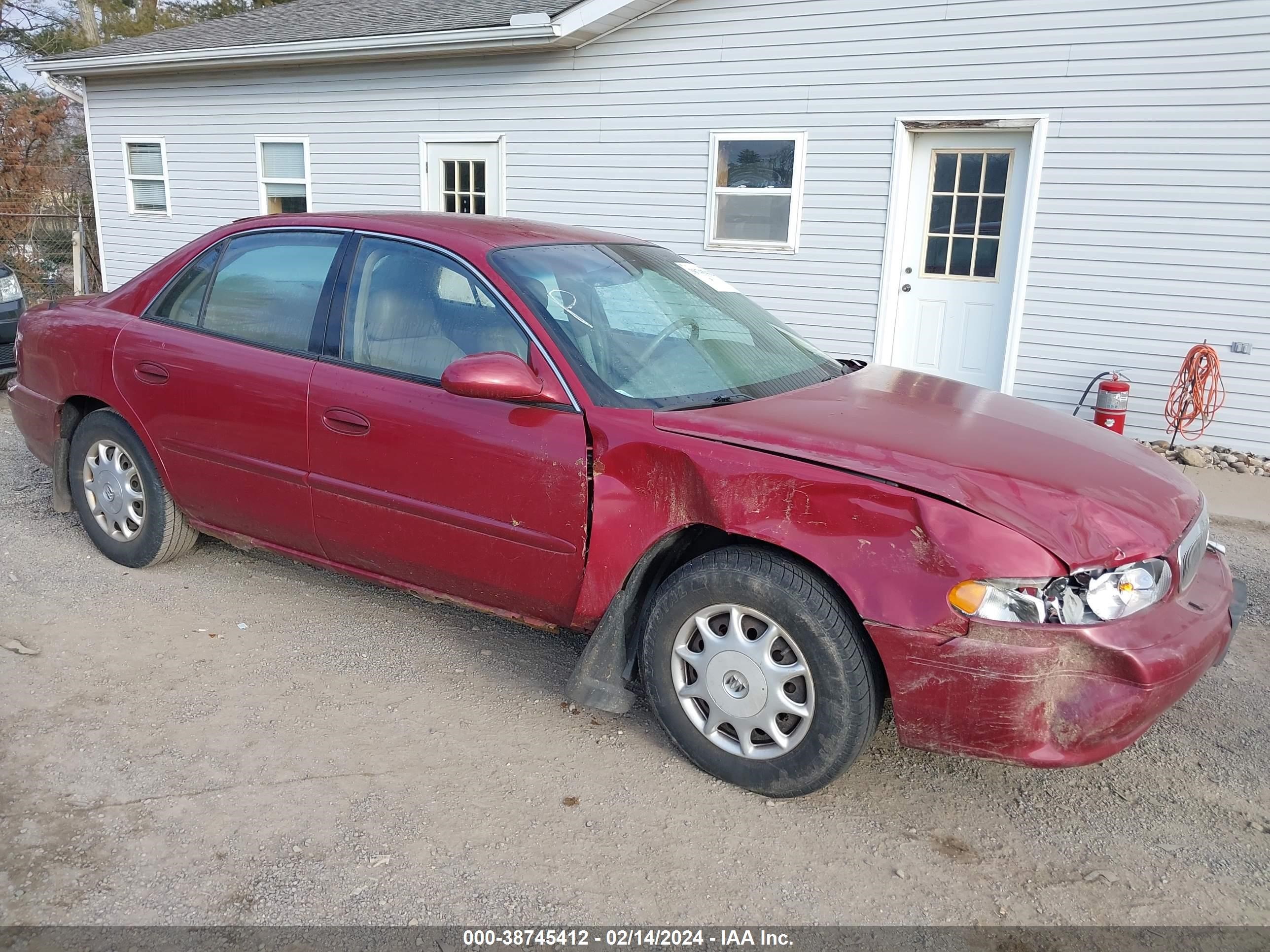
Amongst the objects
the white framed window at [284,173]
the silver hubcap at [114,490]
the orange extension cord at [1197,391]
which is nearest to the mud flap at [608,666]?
the silver hubcap at [114,490]

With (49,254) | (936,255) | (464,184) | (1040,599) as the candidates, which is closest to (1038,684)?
(1040,599)

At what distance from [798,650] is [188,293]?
3006 mm

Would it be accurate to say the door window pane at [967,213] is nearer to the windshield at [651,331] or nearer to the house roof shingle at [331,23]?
the house roof shingle at [331,23]

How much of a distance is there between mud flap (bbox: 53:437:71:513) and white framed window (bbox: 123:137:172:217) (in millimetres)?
9717

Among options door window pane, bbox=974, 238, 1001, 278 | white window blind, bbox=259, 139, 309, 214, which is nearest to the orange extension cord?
door window pane, bbox=974, 238, 1001, 278

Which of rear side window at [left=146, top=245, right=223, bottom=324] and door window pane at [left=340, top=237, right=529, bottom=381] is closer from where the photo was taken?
door window pane at [left=340, top=237, right=529, bottom=381]

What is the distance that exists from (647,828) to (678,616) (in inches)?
23.7

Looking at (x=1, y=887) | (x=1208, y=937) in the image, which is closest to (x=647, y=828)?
(x=1208, y=937)

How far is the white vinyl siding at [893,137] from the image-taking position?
727cm

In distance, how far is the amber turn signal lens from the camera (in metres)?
2.52

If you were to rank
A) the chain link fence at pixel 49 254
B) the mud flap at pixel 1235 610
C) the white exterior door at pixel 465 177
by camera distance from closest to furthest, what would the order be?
the mud flap at pixel 1235 610 → the white exterior door at pixel 465 177 → the chain link fence at pixel 49 254

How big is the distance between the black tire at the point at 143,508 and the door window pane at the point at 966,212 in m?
6.39

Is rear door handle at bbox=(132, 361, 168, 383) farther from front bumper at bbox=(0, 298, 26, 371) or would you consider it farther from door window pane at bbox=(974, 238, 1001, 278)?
door window pane at bbox=(974, 238, 1001, 278)

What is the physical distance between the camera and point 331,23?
11.4 metres
